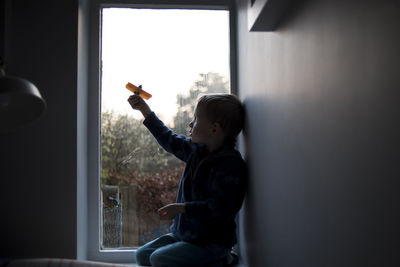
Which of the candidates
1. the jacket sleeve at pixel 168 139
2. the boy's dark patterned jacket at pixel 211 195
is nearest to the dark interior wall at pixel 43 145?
the jacket sleeve at pixel 168 139

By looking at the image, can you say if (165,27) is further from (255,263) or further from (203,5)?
(255,263)

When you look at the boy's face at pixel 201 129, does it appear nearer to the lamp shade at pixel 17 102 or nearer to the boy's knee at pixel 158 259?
the boy's knee at pixel 158 259

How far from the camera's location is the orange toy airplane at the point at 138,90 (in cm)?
142

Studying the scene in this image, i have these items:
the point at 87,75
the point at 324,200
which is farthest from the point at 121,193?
the point at 324,200

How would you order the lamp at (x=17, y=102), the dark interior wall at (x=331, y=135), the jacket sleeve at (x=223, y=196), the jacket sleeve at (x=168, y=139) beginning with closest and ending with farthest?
the dark interior wall at (x=331, y=135), the lamp at (x=17, y=102), the jacket sleeve at (x=223, y=196), the jacket sleeve at (x=168, y=139)

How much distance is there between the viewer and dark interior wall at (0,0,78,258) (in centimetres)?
133

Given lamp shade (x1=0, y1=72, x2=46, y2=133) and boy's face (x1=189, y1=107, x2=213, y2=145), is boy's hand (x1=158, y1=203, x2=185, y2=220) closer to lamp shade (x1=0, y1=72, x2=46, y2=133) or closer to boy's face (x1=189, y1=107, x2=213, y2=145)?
boy's face (x1=189, y1=107, x2=213, y2=145)

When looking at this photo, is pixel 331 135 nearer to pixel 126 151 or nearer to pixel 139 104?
pixel 139 104

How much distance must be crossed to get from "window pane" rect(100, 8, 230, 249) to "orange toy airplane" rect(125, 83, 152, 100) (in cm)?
12

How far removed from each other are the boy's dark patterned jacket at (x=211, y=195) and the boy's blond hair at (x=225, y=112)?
6 cm

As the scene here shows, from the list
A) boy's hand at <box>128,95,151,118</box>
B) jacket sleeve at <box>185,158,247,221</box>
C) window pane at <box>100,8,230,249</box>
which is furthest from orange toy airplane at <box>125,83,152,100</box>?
jacket sleeve at <box>185,158,247,221</box>

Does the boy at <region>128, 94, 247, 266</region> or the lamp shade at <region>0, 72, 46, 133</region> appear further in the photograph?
the boy at <region>128, 94, 247, 266</region>

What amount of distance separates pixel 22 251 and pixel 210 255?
25.0 inches

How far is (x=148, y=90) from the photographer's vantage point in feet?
5.10
